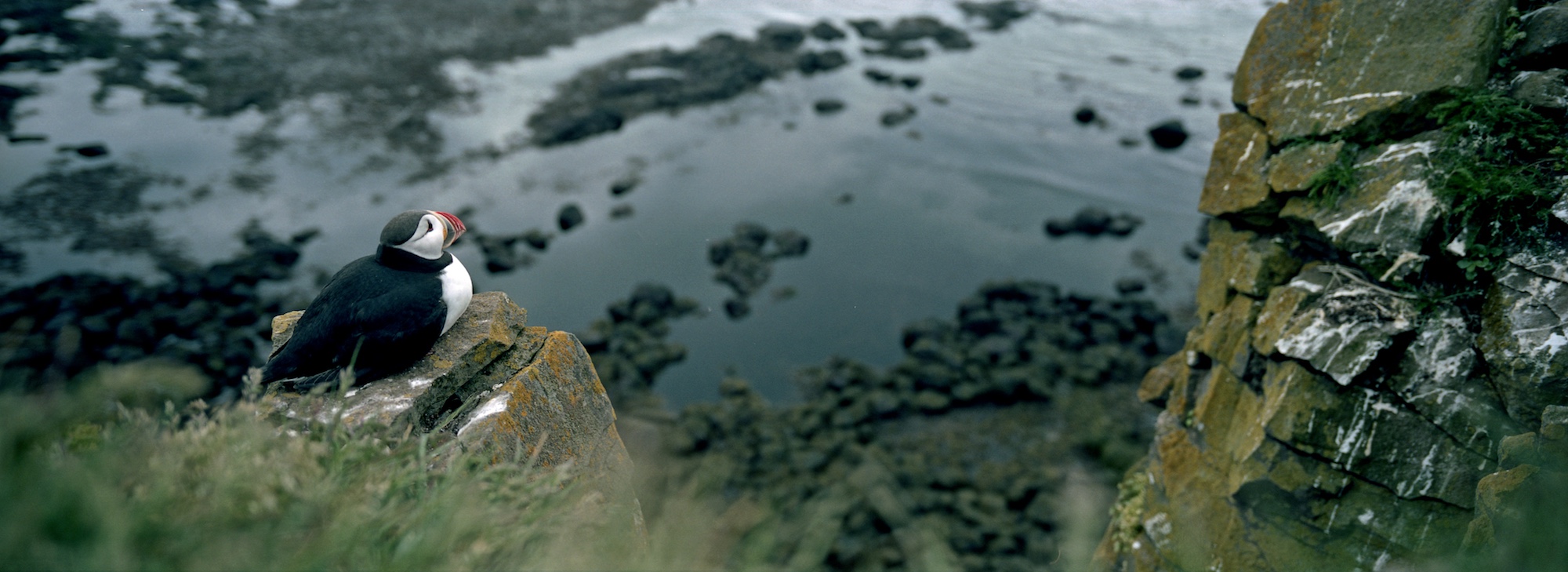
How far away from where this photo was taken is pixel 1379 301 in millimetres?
6410

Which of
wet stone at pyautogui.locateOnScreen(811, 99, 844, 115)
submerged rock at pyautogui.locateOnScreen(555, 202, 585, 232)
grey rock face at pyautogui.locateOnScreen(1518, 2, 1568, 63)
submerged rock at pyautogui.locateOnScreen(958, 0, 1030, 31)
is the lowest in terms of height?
submerged rock at pyautogui.locateOnScreen(555, 202, 585, 232)

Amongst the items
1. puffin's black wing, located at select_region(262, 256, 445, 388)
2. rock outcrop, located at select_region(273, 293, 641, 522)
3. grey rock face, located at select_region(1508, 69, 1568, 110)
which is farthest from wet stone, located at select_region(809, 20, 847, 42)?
puffin's black wing, located at select_region(262, 256, 445, 388)

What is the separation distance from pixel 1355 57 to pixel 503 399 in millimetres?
7773

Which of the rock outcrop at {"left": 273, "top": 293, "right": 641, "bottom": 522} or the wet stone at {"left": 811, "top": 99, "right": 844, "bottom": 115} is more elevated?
the rock outcrop at {"left": 273, "top": 293, "right": 641, "bottom": 522}

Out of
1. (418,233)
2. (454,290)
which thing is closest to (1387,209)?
(454,290)

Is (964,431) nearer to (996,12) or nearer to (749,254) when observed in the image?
(749,254)

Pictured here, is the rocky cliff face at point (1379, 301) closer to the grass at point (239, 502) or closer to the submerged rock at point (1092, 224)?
the grass at point (239, 502)

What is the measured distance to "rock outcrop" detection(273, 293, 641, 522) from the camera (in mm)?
4676

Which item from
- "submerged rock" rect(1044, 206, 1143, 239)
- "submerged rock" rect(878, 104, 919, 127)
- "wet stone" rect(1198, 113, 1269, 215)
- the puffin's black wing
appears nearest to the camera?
the puffin's black wing

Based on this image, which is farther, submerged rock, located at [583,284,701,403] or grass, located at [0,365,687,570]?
submerged rock, located at [583,284,701,403]

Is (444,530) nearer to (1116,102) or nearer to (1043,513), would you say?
(1043,513)

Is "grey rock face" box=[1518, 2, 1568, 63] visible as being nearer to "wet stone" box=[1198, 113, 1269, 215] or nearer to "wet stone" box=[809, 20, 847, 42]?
"wet stone" box=[1198, 113, 1269, 215]

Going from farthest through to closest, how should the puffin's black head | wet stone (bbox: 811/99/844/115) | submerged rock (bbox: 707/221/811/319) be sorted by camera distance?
1. wet stone (bbox: 811/99/844/115)
2. submerged rock (bbox: 707/221/811/319)
3. the puffin's black head

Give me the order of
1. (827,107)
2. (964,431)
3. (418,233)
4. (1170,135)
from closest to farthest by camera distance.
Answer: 1. (418,233)
2. (964,431)
3. (1170,135)
4. (827,107)
